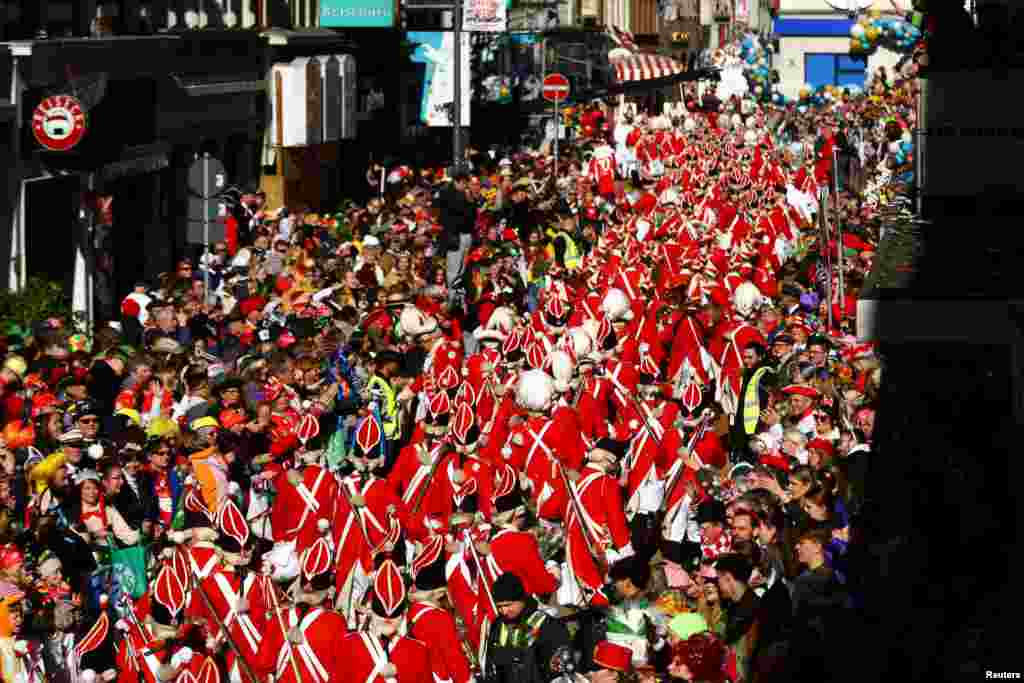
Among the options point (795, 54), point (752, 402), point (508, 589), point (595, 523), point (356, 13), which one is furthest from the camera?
point (795, 54)

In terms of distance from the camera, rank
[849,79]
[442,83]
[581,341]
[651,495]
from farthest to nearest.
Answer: [849,79] → [442,83] → [581,341] → [651,495]

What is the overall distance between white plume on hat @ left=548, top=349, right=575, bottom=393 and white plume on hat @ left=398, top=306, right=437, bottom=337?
2.55m

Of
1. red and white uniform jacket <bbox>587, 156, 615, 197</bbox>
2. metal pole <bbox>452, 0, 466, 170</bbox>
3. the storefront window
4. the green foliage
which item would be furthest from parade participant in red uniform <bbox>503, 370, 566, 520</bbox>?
the storefront window

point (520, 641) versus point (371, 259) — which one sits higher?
point (371, 259)

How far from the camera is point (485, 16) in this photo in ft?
130

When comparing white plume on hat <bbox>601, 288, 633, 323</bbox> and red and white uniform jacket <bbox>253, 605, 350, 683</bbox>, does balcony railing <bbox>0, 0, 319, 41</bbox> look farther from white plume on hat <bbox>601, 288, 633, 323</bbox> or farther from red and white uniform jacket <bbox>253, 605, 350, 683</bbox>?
red and white uniform jacket <bbox>253, 605, 350, 683</bbox>

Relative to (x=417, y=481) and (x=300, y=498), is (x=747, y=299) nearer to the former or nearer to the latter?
(x=417, y=481)

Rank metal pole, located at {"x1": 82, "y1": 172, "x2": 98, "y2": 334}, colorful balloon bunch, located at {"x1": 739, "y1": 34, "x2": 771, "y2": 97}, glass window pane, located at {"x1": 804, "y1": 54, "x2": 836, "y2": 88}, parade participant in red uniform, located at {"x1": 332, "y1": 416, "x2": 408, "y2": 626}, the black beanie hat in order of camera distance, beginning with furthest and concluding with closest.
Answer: glass window pane, located at {"x1": 804, "y1": 54, "x2": 836, "y2": 88}
colorful balloon bunch, located at {"x1": 739, "y1": 34, "x2": 771, "y2": 97}
metal pole, located at {"x1": 82, "y1": 172, "x2": 98, "y2": 334}
parade participant in red uniform, located at {"x1": 332, "y1": 416, "x2": 408, "y2": 626}
the black beanie hat

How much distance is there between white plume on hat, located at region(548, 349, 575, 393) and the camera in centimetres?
1725

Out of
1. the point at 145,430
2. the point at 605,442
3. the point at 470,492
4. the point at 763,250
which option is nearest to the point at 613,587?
the point at 470,492

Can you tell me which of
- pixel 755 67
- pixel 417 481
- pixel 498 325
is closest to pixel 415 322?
pixel 498 325

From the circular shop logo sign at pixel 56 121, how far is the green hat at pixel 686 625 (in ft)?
55.2

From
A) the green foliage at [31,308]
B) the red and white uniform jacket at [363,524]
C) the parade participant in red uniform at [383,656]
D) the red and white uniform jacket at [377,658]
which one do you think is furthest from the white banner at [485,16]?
the red and white uniform jacket at [377,658]

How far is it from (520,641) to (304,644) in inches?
40.0
